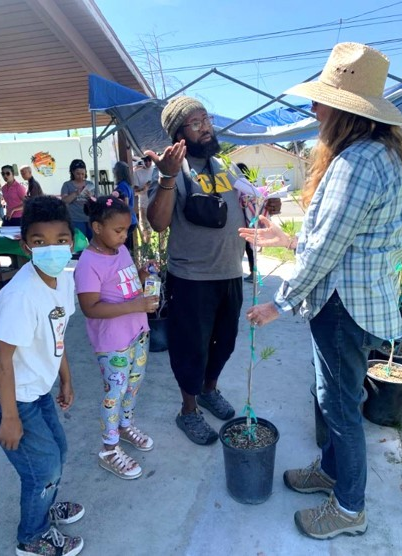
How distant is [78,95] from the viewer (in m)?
7.46

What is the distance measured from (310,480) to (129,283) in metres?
1.35

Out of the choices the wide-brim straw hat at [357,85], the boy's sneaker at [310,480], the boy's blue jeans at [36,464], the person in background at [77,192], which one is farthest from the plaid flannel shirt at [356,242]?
the person in background at [77,192]

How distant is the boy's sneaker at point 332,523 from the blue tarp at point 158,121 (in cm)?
396

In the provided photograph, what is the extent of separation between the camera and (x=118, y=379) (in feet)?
7.06

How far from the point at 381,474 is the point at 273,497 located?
24.6 inches

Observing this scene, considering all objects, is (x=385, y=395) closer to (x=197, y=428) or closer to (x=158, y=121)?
(x=197, y=428)

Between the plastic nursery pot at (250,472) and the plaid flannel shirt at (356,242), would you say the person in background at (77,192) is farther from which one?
the plaid flannel shirt at (356,242)

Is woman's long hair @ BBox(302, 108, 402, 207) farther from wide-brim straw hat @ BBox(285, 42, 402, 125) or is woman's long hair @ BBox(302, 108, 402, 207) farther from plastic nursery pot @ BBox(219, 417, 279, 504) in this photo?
plastic nursery pot @ BBox(219, 417, 279, 504)

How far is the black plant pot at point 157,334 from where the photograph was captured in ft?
12.4

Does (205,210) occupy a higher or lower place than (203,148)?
lower

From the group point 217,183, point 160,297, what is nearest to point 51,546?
point 217,183

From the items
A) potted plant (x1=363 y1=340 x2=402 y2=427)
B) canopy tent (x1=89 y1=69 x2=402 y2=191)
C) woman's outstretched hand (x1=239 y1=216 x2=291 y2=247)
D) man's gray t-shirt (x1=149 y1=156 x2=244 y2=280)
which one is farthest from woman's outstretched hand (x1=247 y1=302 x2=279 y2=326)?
canopy tent (x1=89 y1=69 x2=402 y2=191)

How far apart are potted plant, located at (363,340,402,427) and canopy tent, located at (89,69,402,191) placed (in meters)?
3.14

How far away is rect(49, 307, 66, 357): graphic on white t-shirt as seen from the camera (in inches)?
64.3
